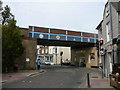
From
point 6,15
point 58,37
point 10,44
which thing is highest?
point 6,15

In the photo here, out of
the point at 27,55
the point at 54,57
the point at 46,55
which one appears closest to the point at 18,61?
the point at 27,55

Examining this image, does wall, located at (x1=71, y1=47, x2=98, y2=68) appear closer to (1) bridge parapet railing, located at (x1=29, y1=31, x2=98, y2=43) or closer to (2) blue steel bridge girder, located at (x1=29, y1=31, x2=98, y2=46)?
(1) bridge parapet railing, located at (x1=29, y1=31, x2=98, y2=43)

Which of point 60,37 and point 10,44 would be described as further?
point 60,37

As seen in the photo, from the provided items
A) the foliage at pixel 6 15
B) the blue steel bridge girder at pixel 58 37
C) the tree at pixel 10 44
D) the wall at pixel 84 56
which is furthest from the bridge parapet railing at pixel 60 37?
the tree at pixel 10 44

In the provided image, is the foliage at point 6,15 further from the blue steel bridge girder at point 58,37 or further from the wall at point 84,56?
the wall at point 84,56

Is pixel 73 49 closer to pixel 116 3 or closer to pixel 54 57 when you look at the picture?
pixel 54 57

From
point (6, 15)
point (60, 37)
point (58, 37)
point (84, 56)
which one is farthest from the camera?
point (84, 56)

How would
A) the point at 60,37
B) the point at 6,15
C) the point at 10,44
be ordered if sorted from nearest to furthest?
the point at 10,44, the point at 6,15, the point at 60,37

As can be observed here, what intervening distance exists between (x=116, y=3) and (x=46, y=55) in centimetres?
4895

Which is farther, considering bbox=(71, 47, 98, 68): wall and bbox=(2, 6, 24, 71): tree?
bbox=(71, 47, 98, 68): wall

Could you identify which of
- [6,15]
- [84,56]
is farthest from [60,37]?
[84,56]

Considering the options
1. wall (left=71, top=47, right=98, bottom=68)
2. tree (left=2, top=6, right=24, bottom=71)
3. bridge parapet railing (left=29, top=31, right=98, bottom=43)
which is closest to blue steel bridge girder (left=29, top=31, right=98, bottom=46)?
bridge parapet railing (left=29, top=31, right=98, bottom=43)

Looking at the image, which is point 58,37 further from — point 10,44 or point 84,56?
point 84,56

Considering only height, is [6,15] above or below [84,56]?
above
